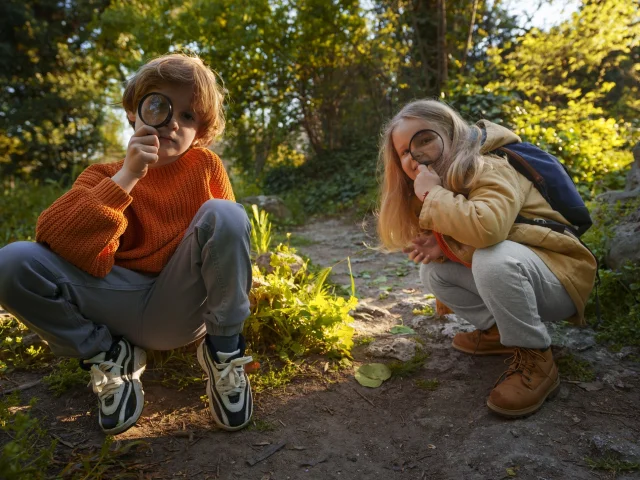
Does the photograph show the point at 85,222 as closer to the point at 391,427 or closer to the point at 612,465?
the point at 391,427

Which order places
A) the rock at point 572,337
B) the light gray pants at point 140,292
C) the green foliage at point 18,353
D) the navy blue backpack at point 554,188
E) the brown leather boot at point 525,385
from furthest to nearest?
the rock at point 572,337 → the green foliage at point 18,353 → the navy blue backpack at point 554,188 → the brown leather boot at point 525,385 → the light gray pants at point 140,292

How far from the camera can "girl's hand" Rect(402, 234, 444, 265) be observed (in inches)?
92.6

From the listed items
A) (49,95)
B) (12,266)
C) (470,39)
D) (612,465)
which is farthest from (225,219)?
(49,95)

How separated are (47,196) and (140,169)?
5623 mm

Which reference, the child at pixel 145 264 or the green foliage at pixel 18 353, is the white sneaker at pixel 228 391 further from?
the green foliage at pixel 18 353

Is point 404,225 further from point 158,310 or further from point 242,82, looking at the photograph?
point 242,82

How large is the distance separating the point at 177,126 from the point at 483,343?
1.82m

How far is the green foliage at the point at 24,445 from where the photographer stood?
4.21ft

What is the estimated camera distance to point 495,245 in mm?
1971

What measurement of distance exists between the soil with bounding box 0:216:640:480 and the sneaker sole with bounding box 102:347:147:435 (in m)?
0.06

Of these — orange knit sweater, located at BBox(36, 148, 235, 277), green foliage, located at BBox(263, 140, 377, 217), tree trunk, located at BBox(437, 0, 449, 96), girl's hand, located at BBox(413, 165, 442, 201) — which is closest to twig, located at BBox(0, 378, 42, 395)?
orange knit sweater, located at BBox(36, 148, 235, 277)

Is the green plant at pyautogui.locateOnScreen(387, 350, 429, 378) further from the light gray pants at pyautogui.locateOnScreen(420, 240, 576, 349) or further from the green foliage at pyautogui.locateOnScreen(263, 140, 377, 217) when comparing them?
the green foliage at pyautogui.locateOnScreen(263, 140, 377, 217)

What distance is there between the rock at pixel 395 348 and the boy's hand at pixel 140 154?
151cm

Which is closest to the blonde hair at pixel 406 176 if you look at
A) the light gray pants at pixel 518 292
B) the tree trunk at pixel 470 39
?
the light gray pants at pixel 518 292
